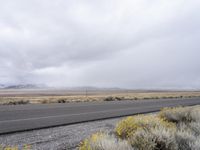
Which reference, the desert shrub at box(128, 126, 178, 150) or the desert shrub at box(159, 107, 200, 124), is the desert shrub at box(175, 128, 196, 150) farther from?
the desert shrub at box(159, 107, 200, 124)

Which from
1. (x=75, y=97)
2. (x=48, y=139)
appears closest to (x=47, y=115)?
(x=48, y=139)

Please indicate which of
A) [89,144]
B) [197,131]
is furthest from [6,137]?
[197,131]

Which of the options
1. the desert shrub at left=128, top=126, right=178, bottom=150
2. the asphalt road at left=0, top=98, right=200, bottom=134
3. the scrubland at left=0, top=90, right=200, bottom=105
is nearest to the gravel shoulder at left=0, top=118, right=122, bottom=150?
the asphalt road at left=0, top=98, right=200, bottom=134

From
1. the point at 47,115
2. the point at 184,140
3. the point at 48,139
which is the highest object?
the point at 184,140

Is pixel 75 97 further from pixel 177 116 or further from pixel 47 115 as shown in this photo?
pixel 177 116

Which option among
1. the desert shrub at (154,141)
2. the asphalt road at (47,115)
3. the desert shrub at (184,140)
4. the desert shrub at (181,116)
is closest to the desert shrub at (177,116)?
the desert shrub at (181,116)

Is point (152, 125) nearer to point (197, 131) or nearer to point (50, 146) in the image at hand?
point (197, 131)

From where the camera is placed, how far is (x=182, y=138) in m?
6.77

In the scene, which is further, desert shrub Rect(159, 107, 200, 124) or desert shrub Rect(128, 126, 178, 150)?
desert shrub Rect(159, 107, 200, 124)

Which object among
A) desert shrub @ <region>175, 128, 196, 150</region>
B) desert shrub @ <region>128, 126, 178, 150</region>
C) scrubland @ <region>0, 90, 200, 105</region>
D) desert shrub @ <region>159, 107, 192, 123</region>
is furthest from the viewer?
scrubland @ <region>0, 90, 200, 105</region>

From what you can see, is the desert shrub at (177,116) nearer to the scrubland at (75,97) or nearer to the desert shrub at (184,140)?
the desert shrub at (184,140)

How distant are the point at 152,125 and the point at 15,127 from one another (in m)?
6.38

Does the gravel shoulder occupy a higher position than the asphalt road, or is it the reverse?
the asphalt road

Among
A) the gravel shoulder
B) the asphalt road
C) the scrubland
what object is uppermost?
the scrubland
